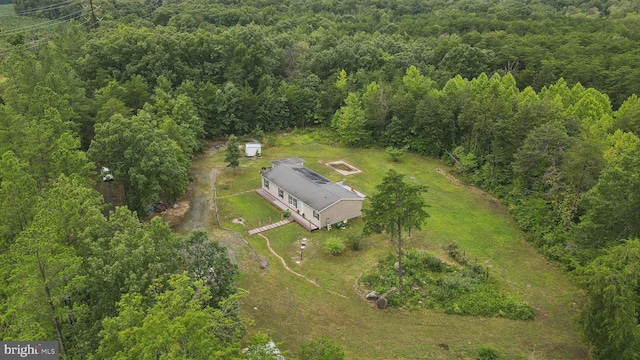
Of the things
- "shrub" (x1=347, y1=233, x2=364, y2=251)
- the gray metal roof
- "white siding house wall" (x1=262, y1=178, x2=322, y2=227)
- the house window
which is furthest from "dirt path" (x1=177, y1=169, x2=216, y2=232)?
"shrub" (x1=347, y1=233, x2=364, y2=251)

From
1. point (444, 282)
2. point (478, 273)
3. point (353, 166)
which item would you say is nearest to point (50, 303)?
point (444, 282)

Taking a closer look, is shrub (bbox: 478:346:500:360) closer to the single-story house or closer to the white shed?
the single-story house

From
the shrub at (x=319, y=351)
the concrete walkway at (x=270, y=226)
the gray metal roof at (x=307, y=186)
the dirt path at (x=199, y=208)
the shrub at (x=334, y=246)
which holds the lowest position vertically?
the concrete walkway at (x=270, y=226)

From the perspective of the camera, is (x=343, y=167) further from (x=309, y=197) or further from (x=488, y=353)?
(x=488, y=353)

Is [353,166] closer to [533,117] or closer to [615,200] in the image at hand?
[533,117]

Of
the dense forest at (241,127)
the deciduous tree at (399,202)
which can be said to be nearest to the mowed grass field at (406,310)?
the dense forest at (241,127)

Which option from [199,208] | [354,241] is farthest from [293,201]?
[199,208]

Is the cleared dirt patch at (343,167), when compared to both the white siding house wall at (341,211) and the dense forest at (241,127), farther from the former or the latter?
the white siding house wall at (341,211)
